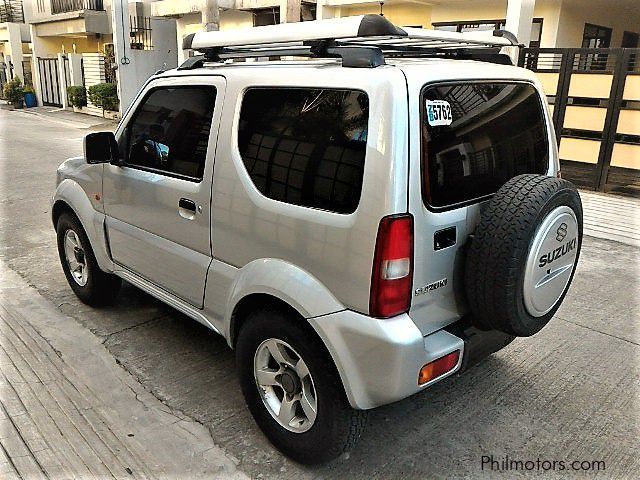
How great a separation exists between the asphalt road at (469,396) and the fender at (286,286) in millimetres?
819

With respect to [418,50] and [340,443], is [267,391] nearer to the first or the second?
[340,443]

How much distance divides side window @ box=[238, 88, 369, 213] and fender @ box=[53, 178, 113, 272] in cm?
169

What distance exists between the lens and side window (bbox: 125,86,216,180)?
114 inches

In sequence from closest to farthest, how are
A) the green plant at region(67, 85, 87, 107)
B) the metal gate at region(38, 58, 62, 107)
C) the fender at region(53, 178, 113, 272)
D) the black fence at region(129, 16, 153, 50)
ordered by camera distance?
the fender at region(53, 178, 113, 272) → the black fence at region(129, 16, 153, 50) → the green plant at region(67, 85, 87, 107) → the metal gate at region(38, 58, 62, 107)


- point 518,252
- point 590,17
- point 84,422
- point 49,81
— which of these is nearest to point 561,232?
point 518,252

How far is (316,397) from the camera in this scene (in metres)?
2.41

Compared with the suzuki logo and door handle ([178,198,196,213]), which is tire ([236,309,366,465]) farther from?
the suzuki logo

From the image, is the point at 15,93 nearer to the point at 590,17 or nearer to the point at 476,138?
the point at 590,17

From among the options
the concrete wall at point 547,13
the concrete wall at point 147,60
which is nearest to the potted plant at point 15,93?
the concrete wall at point 147,60

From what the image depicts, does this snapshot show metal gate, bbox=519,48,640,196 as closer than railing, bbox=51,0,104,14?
Yes

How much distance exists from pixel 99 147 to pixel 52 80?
24904 mm

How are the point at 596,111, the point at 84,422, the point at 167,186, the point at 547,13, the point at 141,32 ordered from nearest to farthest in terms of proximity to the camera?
the point at 84,422, the point at 167,186, the point at 596,111, the point at 547,13, the point at 141,32

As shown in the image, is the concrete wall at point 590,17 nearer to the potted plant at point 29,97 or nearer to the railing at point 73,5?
the railing at point 73,5

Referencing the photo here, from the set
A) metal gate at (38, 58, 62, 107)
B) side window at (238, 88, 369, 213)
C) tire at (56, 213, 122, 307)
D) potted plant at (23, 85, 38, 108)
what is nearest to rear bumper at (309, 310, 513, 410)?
side window at (238, 88, 369, 213)
